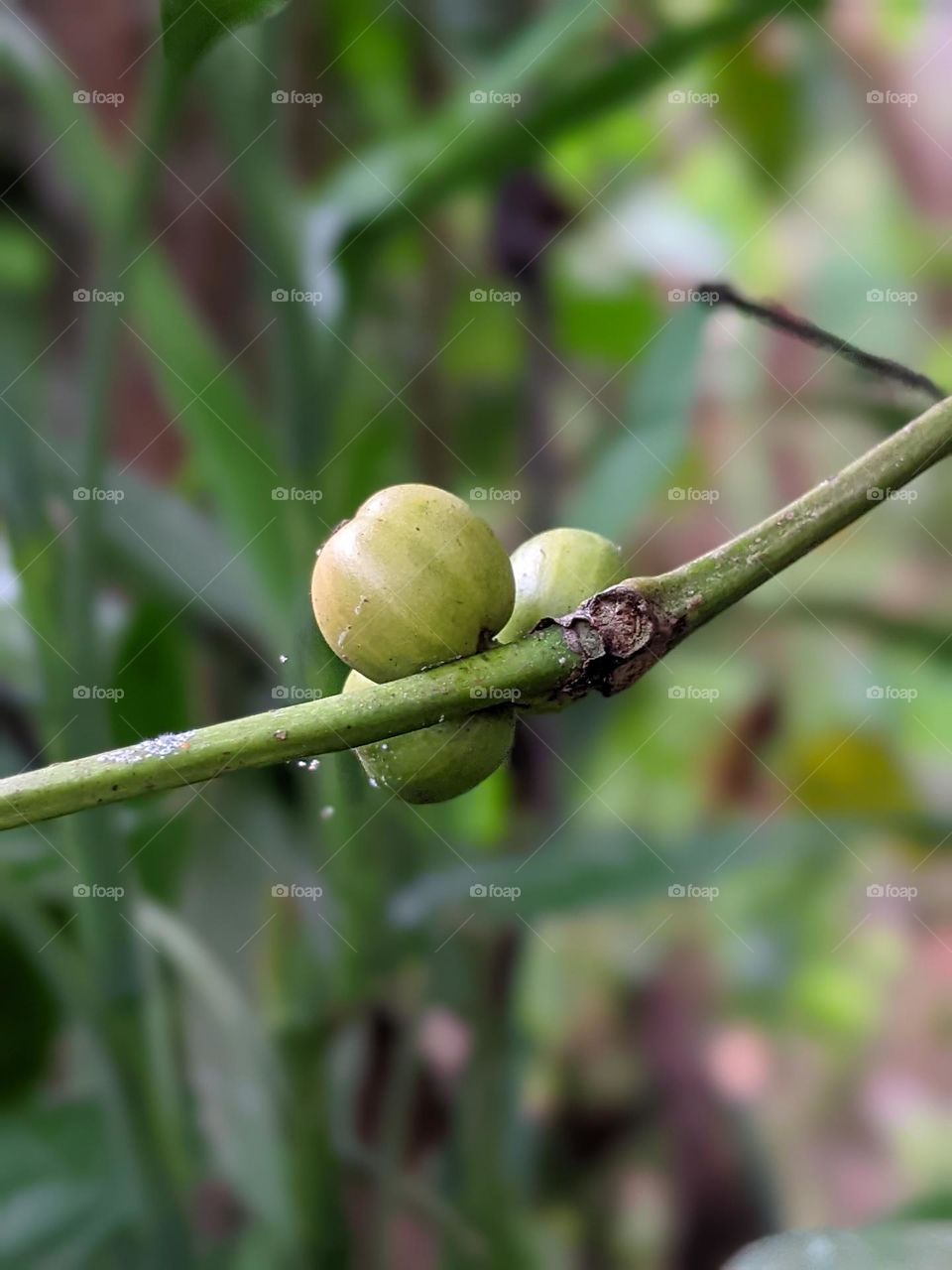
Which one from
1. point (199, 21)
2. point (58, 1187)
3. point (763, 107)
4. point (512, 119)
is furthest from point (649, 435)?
point (763, 107)

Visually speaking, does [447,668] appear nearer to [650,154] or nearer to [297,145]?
[297,145]

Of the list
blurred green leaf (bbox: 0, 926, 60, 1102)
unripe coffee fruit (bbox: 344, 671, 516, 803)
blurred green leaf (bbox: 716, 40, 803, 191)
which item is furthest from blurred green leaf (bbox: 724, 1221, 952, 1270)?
blurred green leaf (bbox: 716, 40, 803, 191)

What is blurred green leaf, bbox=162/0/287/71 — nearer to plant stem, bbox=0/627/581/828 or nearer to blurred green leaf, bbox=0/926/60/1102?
plant stem, bbox=0/627/581/828

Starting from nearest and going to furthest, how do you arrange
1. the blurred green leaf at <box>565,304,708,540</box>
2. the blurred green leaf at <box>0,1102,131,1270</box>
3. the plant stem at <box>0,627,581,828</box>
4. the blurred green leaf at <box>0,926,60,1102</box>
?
the plant stem at <box>0,627,581,828</box> → the blurred green leaf at <box>565,304,708,540</box> → the blurred green leaf at <box>0,1102,131,1270</box> → the blurred green leaf at <box>0,926,60,1102</box>

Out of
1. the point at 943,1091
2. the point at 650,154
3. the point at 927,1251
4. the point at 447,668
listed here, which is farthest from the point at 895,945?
the point at 447,668

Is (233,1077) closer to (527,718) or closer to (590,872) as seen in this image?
(590,872)

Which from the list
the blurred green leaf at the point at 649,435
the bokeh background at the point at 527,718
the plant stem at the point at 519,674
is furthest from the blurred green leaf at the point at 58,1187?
the plant stem at the point at 519,674
